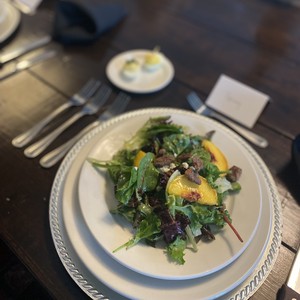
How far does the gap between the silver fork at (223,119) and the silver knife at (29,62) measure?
0.55 metres

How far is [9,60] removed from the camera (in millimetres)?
1125

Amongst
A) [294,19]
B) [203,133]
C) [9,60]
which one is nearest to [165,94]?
[203,133]

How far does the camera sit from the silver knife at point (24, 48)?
1125 millimetres

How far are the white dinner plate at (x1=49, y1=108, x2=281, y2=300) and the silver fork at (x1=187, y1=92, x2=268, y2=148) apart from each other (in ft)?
0.70

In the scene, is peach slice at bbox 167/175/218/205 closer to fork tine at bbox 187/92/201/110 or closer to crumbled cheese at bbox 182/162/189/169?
crumbled cheese at bbox 182/162/189/169

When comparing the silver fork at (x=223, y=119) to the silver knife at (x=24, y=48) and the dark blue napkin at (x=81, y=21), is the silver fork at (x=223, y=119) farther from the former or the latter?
the silver knife at (x=24, y=48)

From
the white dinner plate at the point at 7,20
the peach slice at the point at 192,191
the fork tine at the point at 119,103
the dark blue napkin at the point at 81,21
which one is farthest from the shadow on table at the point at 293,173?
the white dinner plate at the point at 7,20

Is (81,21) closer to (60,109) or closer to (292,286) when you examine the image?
(60,109)

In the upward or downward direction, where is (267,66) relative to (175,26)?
downward

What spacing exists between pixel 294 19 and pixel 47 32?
41.6 inches

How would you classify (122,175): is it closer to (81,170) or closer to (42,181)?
(81,170)

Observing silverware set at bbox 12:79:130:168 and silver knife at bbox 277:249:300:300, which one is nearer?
silver knife at bbox 277:249:300:300

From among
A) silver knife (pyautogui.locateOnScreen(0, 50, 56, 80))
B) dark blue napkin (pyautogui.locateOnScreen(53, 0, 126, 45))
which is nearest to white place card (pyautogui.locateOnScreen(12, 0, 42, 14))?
dark blue napkin (pyautogui.locateOnScreen(53, 0, 126, 45))

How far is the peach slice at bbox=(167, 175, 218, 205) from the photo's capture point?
0.63m
